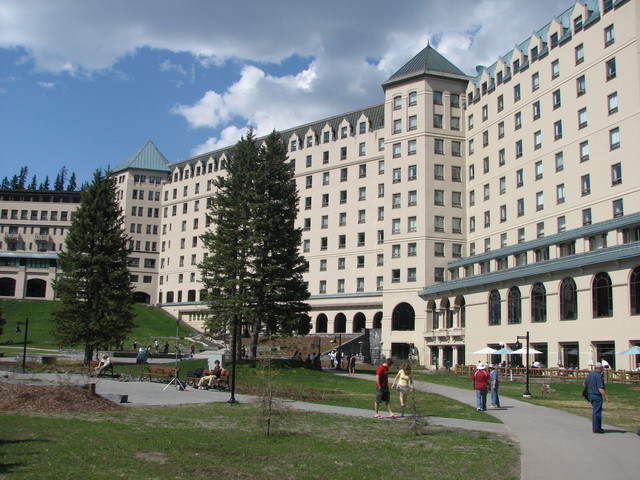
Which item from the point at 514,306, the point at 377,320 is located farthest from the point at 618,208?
the point at 377,320

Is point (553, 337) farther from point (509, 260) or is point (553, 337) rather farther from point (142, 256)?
point (142, 256)

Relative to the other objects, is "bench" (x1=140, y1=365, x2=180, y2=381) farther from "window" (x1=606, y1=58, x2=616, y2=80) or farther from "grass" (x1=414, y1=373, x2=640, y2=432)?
"window" (x1=606, y1=58, x2=616, y2=80)

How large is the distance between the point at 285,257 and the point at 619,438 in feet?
106

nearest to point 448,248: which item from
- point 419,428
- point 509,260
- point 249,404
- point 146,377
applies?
point 509,260

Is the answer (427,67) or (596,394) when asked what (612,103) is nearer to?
(427,67)

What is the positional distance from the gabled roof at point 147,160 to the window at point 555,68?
75.2 meters

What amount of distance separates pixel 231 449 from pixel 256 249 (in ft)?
108

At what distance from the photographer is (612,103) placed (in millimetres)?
50406

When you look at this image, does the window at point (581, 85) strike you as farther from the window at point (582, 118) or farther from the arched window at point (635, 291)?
the arched window at point (635, 291)

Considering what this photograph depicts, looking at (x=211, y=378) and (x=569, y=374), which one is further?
(x=569, y=374)

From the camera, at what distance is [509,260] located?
6088 cm

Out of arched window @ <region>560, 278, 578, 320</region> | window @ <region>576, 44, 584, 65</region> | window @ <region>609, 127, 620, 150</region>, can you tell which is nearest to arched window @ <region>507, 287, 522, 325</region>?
arched window @ <region>560, 278, 578, 320</region>

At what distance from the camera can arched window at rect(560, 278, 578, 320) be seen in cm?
4781

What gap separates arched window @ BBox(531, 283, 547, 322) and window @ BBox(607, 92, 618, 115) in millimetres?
14701
